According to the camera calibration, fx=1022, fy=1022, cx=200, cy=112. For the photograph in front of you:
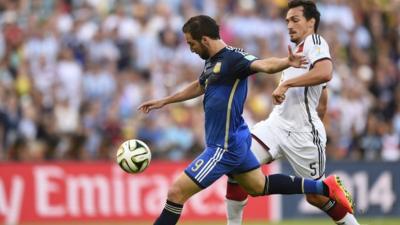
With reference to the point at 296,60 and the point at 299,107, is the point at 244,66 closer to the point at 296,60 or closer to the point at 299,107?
the point at 296,60

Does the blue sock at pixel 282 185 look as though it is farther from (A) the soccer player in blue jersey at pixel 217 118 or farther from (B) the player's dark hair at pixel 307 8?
(B) the player's dark hair at pixel 307 8

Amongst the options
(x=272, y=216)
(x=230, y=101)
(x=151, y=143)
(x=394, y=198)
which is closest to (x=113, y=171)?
(x=151, y=143)

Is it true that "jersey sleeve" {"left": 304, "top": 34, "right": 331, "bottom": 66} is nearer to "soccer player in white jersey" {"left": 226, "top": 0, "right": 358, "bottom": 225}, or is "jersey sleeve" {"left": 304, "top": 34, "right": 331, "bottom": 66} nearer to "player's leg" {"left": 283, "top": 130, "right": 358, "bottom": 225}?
"soccer player in white jersey" {"left": 226, "top": 0, "right": 358, "bottom": 225}

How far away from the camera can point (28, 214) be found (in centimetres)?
1620

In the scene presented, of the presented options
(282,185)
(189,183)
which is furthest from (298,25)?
(189,183)

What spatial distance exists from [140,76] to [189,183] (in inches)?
346

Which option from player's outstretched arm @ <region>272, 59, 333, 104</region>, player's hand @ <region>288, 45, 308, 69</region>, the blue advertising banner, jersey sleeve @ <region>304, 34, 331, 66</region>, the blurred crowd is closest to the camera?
player's hand @ <region>288, 45, 308, 69</region>

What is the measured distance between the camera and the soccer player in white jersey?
1059cm

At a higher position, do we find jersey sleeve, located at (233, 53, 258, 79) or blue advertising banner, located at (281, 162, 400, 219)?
jersey sleeve, located at (233, 53, 258, 79)

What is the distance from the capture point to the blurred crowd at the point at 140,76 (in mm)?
17234

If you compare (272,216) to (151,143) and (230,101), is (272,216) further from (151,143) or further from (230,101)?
(230,101)

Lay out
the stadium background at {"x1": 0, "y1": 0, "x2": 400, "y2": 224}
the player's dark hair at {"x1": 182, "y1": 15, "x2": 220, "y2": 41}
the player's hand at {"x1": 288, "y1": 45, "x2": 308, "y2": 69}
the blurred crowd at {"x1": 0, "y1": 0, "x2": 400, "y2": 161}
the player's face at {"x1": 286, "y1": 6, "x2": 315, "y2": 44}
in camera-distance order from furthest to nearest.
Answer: the blurred crowd at {"x1": 0, "y1": 0, "x2": 400, "y2": 161}
the stadium background at {"x1": 0, "y1": 0, "x2": 400, "y2": 224}
the player's face at {"x1": 286, "y1": 6, "x2": 315, "y2": 44}
the player's dark hair at {"x1": 182, "y1": 15, "x2": 220, "y2": 41}
the player's hand at {"x1": 288, "y1": 45, "x2": 308, "y2": 69}

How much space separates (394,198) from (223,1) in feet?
18.4

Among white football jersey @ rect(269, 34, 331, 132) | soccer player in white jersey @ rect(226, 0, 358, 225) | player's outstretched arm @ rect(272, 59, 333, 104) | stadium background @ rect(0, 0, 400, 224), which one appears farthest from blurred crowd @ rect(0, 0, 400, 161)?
player's outstretched arm @ rect(272, 59, 333, 104)
